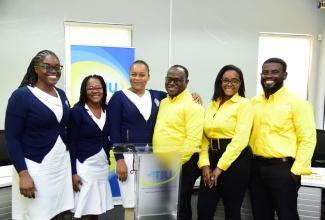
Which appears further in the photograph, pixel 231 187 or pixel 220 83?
pixel 220 83

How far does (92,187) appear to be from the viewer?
224cm

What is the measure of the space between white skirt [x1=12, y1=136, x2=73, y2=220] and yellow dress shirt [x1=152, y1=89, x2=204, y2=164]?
A: 0.71 meters

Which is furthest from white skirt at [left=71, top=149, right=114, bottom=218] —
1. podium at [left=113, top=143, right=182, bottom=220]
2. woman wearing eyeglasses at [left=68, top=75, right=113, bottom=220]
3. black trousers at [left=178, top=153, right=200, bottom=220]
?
podium at [left=113, top=143, right=182, bottom=220]

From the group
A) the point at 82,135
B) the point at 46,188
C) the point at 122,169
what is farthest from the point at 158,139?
the point at 46,188

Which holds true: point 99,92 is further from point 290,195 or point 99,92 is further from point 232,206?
point 290,195

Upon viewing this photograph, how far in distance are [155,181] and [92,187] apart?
831mm

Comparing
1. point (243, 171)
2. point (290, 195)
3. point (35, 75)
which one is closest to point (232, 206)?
point (243, 171)

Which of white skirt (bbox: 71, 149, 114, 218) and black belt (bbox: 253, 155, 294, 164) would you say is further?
white skirt (bbox: 71, 149, 114, 218)

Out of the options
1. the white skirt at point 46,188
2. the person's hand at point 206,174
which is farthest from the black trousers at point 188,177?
the white skirt at point 46,188

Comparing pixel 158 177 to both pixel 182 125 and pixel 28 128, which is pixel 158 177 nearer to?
pixel 182 125

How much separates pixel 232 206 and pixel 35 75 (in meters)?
1.70

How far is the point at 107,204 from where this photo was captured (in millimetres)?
2350

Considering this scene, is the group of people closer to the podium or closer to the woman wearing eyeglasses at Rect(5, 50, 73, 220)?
the woman wearing eyeglasses at Rect(5, 50, 73, 220)

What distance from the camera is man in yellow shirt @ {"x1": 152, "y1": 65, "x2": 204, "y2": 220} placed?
2188 mm
